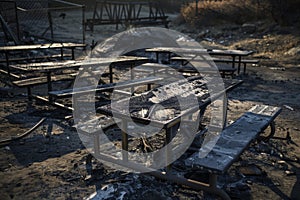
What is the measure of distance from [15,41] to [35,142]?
694 cm

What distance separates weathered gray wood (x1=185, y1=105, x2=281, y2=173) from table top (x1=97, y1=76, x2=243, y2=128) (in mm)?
400

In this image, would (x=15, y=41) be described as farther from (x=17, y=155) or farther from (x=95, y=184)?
(x=95, y=184)

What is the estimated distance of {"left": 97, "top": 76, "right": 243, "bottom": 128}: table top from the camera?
2982mm

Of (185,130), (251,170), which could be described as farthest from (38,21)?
(251,170)

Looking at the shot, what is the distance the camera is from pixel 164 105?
11.0 feet

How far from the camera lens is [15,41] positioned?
10180mm

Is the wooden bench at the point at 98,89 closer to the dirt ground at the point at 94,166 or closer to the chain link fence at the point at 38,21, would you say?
the dirt ground at the point at 94,166

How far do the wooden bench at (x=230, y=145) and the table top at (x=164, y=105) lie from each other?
15.7 inches

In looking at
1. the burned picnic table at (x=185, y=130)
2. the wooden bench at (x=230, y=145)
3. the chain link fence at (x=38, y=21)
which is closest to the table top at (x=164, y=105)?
the burned picnic table at (x=185, y=130)

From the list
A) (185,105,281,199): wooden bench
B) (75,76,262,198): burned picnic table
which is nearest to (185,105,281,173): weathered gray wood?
(185,105,281,199): wooden bench

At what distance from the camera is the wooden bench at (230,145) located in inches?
103

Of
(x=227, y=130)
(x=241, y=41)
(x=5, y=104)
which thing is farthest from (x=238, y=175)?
(x=241, y=41)

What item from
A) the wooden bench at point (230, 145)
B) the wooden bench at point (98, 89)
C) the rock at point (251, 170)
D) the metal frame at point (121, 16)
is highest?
the metal frame at point (121, 16)

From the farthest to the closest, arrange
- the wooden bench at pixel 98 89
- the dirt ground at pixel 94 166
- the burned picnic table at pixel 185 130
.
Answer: the wooden bench at pixel 98 89, the dirt ground at pixel 94 166, the burned picnic table at pixel 185 130
